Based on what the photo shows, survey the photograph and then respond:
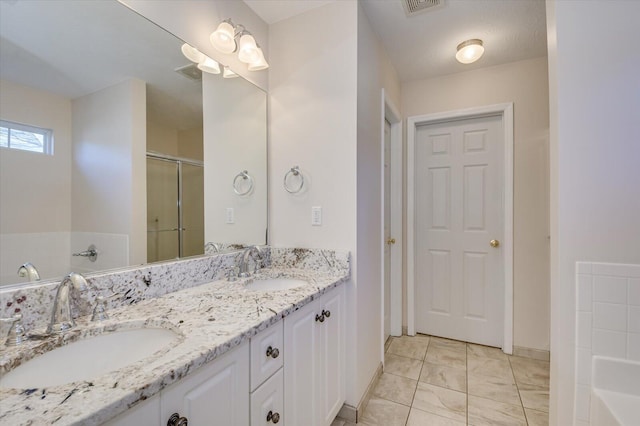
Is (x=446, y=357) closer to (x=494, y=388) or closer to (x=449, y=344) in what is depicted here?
(x=449, y=344)

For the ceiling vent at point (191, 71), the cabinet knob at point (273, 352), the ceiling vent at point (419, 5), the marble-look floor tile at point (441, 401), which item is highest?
the ceiling vent at point (419, 5)

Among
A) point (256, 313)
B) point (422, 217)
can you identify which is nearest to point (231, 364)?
point (256, 313)

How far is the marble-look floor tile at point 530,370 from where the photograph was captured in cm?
198

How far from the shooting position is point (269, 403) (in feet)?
3.18

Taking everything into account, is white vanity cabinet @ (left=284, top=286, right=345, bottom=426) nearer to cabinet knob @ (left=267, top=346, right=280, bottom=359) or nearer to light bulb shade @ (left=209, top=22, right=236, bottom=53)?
cabinet knob @ (left=267, top=346, right=280, bottom=359)

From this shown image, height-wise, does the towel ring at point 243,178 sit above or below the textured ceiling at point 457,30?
below

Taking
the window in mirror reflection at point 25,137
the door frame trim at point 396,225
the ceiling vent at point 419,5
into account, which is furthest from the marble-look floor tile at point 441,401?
the ceiling vent at point 419,5

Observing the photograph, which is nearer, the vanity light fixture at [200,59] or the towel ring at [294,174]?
the vanity light fixture at [200,59]

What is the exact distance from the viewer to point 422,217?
271cm

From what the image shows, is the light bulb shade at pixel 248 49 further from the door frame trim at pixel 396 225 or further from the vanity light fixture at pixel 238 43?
the door frame trim at pixel 396 225

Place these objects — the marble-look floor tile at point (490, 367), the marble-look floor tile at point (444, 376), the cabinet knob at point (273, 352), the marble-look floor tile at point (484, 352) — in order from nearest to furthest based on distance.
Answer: the cabinet knob at point (273, 352)
the marble-look floor tile at point (444, 376)
the marble-look floor tile at point (490, 367)
the marble-look floor tile at point (484, 352)

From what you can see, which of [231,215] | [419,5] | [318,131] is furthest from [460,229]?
[231,215]

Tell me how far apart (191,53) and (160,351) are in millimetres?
1387

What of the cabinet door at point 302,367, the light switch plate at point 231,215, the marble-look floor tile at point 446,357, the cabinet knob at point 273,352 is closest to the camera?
the cabinet knob at point 273,352
